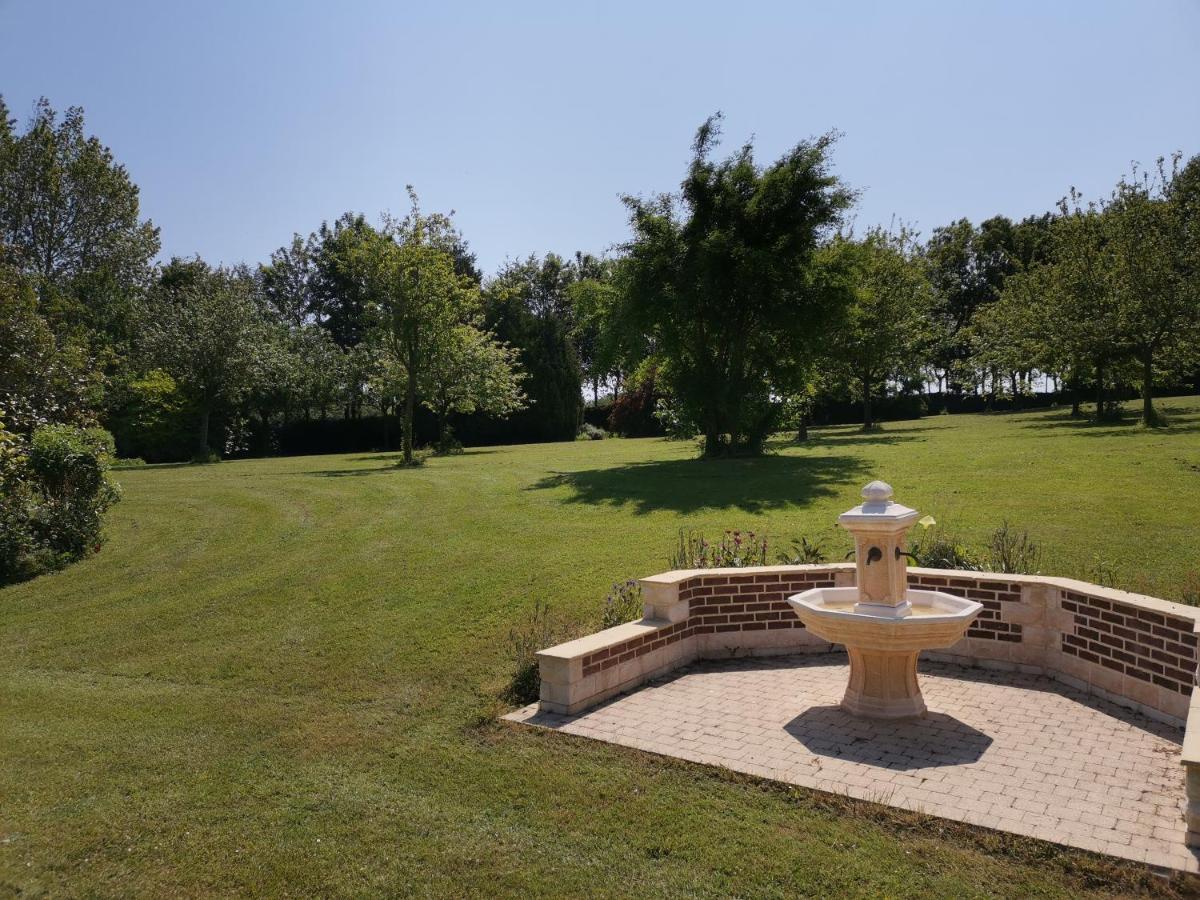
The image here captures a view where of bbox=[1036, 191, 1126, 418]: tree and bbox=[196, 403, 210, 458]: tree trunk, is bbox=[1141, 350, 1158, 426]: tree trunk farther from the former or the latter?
bbox=[196, 403, 210, 458]: tree trunk

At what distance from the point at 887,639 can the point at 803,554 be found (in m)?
3.79

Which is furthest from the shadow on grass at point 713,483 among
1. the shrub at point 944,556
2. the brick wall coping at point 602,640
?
the brick wall coping at point 602,640

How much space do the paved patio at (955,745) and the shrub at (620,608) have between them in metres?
0.88

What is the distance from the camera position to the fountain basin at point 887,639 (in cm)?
521

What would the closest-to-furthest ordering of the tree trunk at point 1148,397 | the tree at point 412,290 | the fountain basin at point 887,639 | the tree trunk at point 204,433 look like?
the fountain basin at point 887,639 < the tree trunk at point 1148,397 < the tree at point 412,290 < the tree trunk at point 204,433

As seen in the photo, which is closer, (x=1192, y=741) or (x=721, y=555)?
(x=1192, y=741)

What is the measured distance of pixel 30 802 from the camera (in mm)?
4605

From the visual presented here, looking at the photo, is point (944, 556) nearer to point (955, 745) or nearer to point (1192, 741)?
point (955, 745)

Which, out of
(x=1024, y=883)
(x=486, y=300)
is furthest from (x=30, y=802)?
(x=486, y=300)

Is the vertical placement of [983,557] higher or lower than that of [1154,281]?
lower

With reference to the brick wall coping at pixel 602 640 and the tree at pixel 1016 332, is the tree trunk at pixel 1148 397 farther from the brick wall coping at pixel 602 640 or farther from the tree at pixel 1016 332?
the brick wall coping at pixel 602 640

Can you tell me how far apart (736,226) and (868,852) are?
1738 cm

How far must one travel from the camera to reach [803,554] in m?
9.02

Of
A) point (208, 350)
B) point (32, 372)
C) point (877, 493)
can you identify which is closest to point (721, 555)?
point (877, 493)
